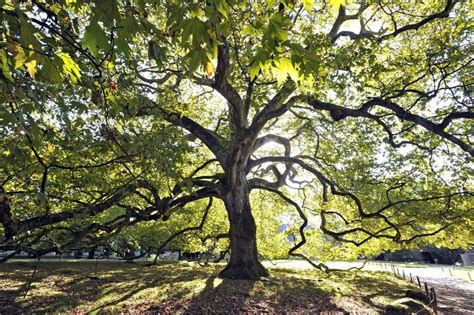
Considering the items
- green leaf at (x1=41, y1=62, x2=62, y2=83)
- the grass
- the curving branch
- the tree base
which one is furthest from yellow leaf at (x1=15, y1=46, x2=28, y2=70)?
the tree base

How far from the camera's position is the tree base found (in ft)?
42.0

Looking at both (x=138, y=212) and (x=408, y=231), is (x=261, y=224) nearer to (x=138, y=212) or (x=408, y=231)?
(x=408, y=231)

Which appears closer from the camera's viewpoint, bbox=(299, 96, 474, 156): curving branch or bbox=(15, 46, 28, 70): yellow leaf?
bbox=(15, 46, 28, 70): yellow leaf

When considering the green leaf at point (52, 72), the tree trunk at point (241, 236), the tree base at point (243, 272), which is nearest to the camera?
the green leaf at point (52, 72)

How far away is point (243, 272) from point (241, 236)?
4.75 ft

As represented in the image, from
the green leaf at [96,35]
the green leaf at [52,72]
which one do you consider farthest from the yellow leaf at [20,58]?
the green leaf at [96,35]

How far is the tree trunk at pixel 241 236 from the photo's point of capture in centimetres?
1322

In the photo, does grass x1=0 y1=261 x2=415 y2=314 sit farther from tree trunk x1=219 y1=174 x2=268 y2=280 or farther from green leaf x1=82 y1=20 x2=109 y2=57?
green leaf x1=82 y1=20 x2=109 y2=57

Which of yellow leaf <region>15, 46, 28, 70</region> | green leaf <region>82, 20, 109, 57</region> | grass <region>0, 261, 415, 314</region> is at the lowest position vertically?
grass <region>0, 261, 415, 314</region>

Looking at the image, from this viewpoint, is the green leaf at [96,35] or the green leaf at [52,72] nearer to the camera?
the green leaf at [96,35]

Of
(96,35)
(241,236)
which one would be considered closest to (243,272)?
(241,236)

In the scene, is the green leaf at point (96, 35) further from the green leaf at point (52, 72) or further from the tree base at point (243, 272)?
the tree base at point (243, 272)

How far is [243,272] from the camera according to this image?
12906 mm

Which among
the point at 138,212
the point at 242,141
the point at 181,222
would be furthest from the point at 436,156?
the point at 181,222
